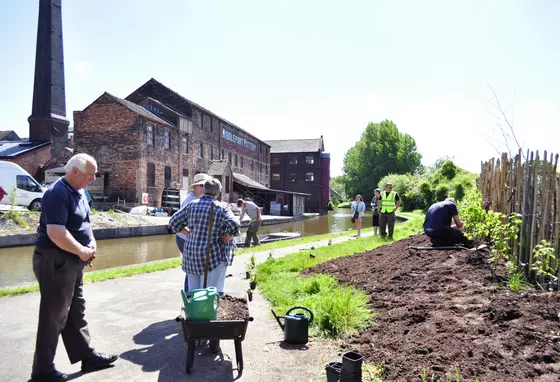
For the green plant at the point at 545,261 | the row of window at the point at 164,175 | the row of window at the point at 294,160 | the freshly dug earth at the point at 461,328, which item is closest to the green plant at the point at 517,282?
the freshly dug earth at the point at 461,328

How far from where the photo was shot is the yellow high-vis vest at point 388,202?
13.6 metres

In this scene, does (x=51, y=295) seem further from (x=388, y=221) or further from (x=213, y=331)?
(x=388, y=221)

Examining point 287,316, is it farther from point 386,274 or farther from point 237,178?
point 237,178

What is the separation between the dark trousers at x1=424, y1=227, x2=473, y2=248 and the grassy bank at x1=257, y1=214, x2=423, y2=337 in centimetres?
255

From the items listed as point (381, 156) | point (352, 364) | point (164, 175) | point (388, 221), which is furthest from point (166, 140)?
point (381, 156)

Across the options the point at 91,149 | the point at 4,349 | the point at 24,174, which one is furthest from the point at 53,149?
the point at 4,349

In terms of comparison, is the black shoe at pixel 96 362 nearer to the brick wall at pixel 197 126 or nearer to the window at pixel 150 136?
the window at pixel 150 136

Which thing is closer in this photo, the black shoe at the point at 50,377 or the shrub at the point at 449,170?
the black shoe at the point at 50,377

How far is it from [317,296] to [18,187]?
2092 centimetres

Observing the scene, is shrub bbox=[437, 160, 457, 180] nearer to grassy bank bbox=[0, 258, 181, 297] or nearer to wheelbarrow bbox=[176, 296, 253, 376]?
grassy bank bbox=[0, 258, 181, 297]

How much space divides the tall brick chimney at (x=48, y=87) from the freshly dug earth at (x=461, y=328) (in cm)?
3777

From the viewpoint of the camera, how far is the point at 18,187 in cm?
2120

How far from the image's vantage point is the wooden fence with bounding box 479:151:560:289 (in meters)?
5.35

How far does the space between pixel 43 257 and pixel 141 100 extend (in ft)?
132
